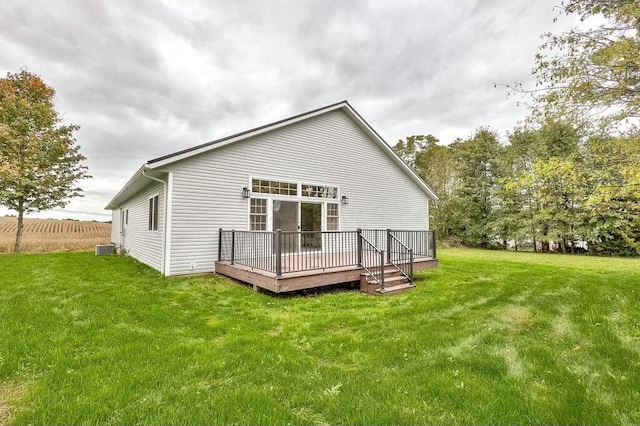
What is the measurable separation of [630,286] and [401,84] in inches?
426

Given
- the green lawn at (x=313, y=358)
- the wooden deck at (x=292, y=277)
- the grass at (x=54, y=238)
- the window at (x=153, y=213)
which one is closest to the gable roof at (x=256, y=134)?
the window at (x=153, y=213)

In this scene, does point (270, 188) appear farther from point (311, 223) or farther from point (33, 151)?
point (33, 151)

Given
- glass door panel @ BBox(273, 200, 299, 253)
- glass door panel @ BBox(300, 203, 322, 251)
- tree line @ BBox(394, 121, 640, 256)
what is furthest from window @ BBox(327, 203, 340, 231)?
tree line @ BBox(394, 121, 640, 256)

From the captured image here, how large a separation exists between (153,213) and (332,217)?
19.4ft

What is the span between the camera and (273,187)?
9.80m

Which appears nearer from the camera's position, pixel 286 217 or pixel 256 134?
pixel 256 134

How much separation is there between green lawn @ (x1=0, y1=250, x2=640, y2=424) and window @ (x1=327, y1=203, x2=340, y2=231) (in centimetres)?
463

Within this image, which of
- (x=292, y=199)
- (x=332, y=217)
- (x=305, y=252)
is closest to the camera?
(x=305, y=252)

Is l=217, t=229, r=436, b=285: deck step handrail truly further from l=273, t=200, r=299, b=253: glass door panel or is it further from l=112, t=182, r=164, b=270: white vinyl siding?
l=112, t=182, r=164, b=270: white vinyl siding

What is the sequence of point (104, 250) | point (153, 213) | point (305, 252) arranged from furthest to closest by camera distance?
point (104, 250) < point (153, 213) < point (305, 252)

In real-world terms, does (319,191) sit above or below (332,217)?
above

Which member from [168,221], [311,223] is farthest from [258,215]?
[168,221]

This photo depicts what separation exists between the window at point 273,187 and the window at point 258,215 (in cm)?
31

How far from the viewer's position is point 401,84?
14125mm
